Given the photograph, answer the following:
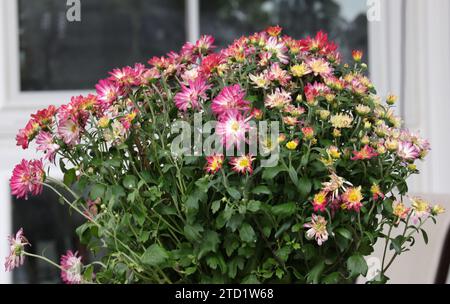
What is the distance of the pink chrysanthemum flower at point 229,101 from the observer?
2.33 feet

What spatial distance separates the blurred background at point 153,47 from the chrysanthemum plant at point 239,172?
5.53ft

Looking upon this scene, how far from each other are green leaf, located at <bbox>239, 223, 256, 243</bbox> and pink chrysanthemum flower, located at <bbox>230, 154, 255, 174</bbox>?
59 mm

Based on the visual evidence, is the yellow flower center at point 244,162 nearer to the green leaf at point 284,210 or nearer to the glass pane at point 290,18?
the green leaf at point 284,210

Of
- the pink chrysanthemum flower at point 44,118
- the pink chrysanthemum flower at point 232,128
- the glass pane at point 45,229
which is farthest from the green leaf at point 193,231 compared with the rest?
the glass pane at point 45,229

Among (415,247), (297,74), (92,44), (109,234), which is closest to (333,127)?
(297,74)

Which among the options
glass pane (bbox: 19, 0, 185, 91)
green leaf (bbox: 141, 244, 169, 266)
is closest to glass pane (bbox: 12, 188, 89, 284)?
glass pane (bbox: 19, 0, 185, 91)

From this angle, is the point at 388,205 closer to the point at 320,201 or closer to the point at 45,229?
the point at 320,201

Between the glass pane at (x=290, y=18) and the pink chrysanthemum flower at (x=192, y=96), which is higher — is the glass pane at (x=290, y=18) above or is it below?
above

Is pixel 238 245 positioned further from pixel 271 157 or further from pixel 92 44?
pixel 92 44

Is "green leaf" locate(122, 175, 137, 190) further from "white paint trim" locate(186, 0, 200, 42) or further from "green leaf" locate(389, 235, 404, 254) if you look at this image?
"white paint trim" locate(186, 0, 200, 42)

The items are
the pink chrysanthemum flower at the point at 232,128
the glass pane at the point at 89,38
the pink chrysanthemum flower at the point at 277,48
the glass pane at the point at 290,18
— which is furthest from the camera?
the glass pane at the point at 290,18

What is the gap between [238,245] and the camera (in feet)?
2.42

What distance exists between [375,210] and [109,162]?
1.00ft

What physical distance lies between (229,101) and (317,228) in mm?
162
